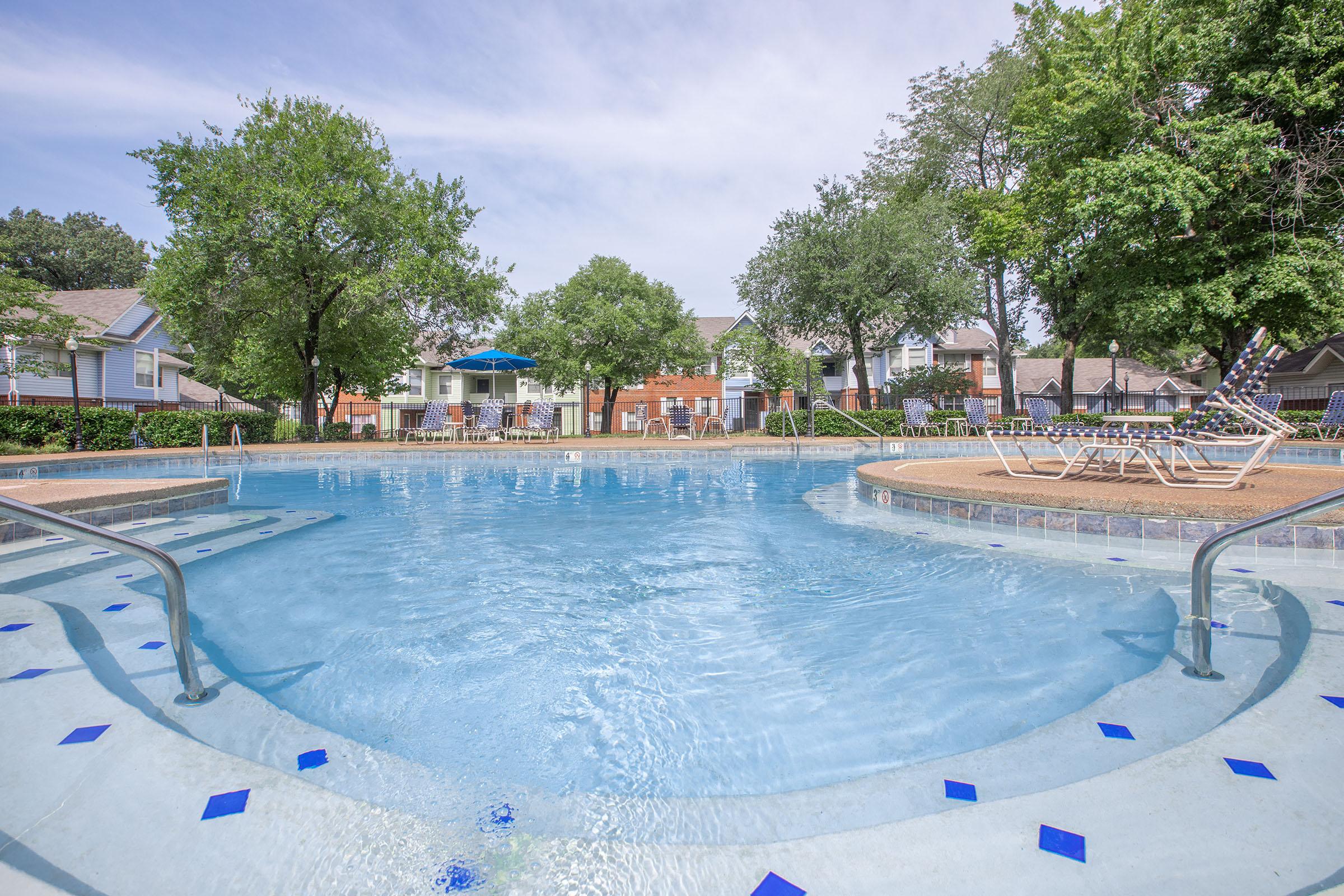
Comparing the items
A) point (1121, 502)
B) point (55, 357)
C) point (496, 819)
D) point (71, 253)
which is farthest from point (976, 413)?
point (71, 253)

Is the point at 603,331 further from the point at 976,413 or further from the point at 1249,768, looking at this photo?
the point at 1249,768

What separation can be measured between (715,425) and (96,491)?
63.6ft

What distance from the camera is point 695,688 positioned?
2.79 m

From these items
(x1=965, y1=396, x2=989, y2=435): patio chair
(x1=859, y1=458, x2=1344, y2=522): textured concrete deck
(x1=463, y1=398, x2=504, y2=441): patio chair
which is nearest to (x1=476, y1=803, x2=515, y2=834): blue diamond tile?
(x1=859, y1=458, x2=1344, y2=522): textured concrete deck

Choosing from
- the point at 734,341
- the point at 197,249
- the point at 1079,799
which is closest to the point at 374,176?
the point at 197,249

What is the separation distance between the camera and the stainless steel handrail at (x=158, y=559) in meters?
1.71

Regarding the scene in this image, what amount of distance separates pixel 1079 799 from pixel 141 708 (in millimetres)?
3075

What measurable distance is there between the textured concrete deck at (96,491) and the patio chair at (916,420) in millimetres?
17181

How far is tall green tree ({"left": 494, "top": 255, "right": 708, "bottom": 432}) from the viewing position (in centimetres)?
2494

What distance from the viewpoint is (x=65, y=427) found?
573 inches

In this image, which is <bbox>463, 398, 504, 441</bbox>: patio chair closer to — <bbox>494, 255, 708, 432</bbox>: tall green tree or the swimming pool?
<bbox>494, 255, 708, 432</bbox>: tall green tree

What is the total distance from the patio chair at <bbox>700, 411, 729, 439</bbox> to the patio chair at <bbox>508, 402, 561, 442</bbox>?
5595 millimetres

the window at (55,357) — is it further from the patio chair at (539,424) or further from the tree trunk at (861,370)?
the tree trunk at (861,370)

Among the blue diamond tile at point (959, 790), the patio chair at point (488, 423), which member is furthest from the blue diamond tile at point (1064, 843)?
the patio chair at point (488, 423)
